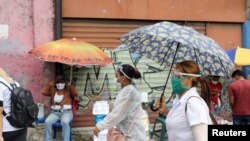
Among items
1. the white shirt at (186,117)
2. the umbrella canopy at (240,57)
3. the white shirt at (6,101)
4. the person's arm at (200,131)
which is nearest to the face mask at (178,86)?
the white shirt at (186,117)

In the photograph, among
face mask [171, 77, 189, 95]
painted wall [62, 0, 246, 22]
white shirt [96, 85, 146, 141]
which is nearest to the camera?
face mask [171, 77, 189, 95]

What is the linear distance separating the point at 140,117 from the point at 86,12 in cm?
470

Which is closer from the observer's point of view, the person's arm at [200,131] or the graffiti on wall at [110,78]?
the person's arm at [200,131]

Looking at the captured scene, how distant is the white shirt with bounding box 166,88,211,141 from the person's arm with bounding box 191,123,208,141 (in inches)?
1.0

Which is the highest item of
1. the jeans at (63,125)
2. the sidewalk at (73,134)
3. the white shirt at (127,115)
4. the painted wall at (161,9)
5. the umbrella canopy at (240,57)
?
the painted wall at (161,9)

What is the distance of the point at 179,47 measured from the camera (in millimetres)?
5375

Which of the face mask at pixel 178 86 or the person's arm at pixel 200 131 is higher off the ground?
the face mask at pixel 178 86

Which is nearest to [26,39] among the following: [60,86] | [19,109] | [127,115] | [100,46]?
Result: [60,86]

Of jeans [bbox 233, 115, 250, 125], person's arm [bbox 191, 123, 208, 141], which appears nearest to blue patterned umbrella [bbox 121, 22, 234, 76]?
person's arm [bbox 191, 123, 208, 141]

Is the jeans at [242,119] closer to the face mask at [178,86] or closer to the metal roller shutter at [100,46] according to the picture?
the metal roller shutter at [100,46]

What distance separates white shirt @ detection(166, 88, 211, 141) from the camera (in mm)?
3227

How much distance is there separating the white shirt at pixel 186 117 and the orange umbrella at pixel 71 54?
4021mm

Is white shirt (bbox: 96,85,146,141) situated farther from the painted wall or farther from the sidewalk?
the painted wall

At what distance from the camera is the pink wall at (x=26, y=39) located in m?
8.50
